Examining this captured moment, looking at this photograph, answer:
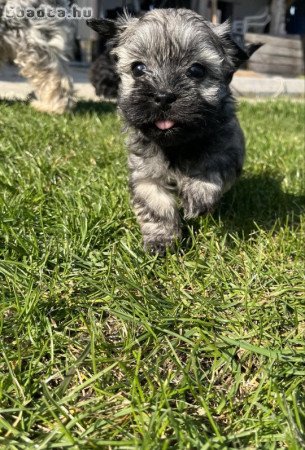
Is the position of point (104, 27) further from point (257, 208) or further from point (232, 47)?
point (257, 208)

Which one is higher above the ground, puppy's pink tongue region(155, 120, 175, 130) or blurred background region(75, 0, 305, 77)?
puppy's pink tongue region(155, 120, 175, 130)

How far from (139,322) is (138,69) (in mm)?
1248

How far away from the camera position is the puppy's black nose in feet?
7.20

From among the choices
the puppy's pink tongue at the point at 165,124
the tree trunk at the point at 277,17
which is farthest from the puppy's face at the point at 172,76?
the tree trunk at the point at 277,17

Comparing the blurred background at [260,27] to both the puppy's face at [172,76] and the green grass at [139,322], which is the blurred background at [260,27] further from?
the green grass at [139,322]

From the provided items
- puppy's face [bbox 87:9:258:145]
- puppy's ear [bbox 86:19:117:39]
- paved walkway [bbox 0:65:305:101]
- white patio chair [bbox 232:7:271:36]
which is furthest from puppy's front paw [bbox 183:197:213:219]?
white patio chair [bbox 232:7:271:36]

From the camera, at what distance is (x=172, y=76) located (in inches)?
89.6

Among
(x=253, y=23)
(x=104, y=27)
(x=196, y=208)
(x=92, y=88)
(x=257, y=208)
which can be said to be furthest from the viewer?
(x=253, y=23)

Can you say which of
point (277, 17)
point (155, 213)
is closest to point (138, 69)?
point (155, 213)

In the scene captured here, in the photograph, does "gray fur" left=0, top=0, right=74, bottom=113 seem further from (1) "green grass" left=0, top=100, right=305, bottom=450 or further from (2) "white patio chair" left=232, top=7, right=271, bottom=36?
(2) "white patio chair" left=232, top=7, right=271, bottom=36

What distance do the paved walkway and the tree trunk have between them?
156 inches

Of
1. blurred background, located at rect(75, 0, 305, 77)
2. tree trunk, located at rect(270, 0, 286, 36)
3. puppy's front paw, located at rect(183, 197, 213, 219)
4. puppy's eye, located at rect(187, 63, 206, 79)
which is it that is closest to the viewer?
puppy's eye, located at rect(187, 63, 206, 79)

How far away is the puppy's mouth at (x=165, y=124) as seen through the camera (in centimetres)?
224

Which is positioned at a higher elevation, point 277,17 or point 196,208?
point 196,208
